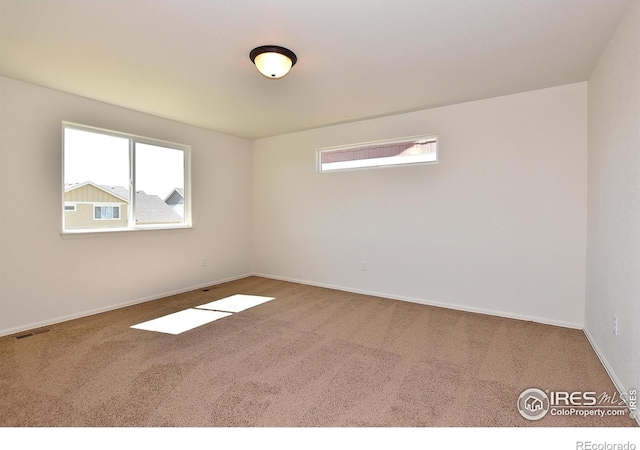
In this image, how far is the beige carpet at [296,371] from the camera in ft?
6.05

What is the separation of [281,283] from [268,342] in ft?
7.83

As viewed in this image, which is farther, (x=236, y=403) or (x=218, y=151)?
(x=218, y=151)

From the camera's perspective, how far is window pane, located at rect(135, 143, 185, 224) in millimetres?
4289

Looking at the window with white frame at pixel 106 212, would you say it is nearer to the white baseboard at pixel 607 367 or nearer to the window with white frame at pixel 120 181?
the window with white frame at pixel 120 181

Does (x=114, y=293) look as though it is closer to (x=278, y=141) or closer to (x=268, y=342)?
(x=268, y=342)

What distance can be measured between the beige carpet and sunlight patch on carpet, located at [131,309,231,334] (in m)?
0.12

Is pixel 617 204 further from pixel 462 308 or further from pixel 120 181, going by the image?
pixel 120 181

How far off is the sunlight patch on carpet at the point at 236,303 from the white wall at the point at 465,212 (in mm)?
1132

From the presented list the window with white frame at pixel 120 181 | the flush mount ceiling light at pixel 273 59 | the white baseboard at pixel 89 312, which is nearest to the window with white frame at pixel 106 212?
the window with white frame at pixel 120 181

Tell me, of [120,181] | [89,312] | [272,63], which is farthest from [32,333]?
[272,63]

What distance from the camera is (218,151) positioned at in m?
5.30

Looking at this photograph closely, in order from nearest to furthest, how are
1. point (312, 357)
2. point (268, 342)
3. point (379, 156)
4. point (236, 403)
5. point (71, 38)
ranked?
point (236, 403) < point (71, 38) < point (312, 357) < point (268, 342) < point (379, 156)

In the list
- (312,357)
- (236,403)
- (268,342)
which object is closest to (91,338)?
(268,342)

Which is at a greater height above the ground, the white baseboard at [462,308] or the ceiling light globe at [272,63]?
the ceiling light globe at [272,63]
